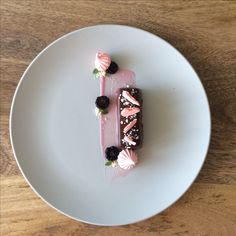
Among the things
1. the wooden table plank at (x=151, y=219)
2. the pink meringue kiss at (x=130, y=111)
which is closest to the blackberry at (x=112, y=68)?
the pink meringue kiss at (x=130, y=111)

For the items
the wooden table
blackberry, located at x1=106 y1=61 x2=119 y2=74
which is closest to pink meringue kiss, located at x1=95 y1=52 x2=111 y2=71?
blackberry, located at x1=106 y1=61 x2=119 y2=74

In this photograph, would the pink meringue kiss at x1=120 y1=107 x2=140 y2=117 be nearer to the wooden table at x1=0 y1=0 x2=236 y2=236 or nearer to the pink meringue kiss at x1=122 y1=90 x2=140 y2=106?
the pink meringue kiss at x1=122 y1=90 x2=140 y2=106

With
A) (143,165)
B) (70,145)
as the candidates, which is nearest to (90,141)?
(70,145)

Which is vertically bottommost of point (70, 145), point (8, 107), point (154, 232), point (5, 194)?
point (154, 232)

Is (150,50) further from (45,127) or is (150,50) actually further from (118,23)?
(45,127)

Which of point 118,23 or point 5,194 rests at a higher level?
point 118,23

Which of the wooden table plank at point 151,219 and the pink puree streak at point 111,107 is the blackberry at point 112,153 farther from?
the wooden table plank at point 151,219
